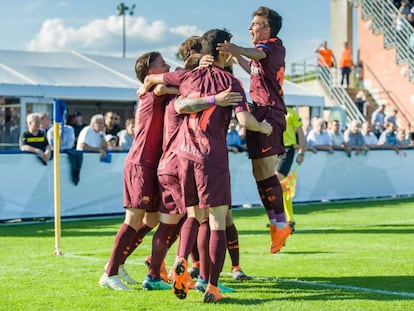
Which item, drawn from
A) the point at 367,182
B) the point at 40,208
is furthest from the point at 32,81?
the point at 367,182

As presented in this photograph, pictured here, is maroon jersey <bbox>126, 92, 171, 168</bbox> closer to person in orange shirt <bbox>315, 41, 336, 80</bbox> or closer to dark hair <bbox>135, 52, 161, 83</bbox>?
dark hair <bbox>135, 52, 161, 83</bbox>

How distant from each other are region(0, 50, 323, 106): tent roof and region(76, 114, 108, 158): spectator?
4.87 metres

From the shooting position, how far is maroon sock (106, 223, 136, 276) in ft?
22.5

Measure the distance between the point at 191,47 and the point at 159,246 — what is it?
176 centimetres

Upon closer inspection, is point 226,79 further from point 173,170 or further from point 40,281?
point 40,281

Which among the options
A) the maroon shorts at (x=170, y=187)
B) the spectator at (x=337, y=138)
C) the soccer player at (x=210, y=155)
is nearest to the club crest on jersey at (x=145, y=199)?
the maroon shorts at (x=170, y=187)

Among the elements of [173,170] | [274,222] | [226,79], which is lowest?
[274,222]

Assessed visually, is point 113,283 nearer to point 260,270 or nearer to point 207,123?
point 207,123

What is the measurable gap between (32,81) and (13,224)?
7098 millimetres

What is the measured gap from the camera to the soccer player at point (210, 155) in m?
6.23

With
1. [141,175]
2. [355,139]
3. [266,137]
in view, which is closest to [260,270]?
[266,137]

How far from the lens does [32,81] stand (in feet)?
65.5

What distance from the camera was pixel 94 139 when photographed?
1507 cm

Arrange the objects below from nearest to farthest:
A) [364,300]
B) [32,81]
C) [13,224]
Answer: [364,300] → [13,224] → [32,81]
